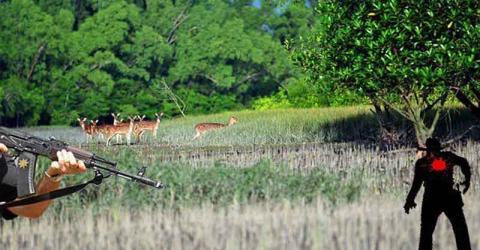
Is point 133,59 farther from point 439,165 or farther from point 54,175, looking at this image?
point 54,175

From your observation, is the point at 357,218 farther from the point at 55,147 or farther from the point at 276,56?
the point at 276,56

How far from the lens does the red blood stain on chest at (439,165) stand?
5922mm

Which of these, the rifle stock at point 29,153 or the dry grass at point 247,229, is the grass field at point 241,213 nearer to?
the dry grass at point 247,229

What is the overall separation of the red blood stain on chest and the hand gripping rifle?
2070mm

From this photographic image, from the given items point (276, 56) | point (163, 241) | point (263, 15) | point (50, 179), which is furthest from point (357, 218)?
point (263, 15)

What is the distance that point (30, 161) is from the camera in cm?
498

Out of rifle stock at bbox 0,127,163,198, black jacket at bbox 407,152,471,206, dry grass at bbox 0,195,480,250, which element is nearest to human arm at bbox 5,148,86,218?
rifle stock at bbox 0,127,163,198

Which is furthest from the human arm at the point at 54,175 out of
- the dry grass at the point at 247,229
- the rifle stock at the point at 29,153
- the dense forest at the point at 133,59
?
the dense forest at the point at 133,59

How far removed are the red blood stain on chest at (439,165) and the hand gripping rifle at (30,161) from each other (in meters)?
2.07

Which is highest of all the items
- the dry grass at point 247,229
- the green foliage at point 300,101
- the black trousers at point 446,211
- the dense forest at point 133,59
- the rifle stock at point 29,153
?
the dense forest at point 133,59

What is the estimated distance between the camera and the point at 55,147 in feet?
15.9

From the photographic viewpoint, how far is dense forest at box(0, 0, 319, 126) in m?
52.2

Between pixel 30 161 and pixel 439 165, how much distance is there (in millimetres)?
2856

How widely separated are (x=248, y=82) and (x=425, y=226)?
56.2 meters
